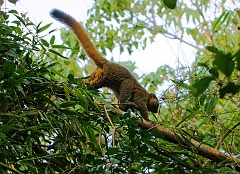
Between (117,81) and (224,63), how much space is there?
2375 mm

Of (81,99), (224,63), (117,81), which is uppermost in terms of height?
(117,81)

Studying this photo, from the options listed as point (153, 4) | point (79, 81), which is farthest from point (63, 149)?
point (153, 4)

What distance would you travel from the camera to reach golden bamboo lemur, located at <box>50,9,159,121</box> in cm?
308

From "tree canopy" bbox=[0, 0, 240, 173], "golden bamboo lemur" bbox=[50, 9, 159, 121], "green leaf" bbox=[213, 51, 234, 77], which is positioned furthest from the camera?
"golden bamboo lemur" bbox=[50, 9, 159, 121]

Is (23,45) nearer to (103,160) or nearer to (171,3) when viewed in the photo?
(103,160)

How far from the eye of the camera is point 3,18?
1593 millimetres

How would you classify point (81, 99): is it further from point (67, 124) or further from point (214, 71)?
point (214, 71)

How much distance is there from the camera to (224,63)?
35.0 inches

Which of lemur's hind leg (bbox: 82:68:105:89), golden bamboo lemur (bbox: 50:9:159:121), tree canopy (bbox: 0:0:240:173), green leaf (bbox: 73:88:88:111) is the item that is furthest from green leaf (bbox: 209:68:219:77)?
lemur's hind leg (bbox: 82:68:105:89)

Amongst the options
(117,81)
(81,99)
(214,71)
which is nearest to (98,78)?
(117,81)

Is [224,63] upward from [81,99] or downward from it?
downward

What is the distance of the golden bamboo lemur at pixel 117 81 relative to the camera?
3084 millimetres

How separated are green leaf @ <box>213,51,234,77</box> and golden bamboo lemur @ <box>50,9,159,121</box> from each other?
2126 mm

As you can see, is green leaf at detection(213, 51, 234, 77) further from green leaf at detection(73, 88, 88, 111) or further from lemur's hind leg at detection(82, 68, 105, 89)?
lemur's hind leg at detection(82, 68, 105, 89)
